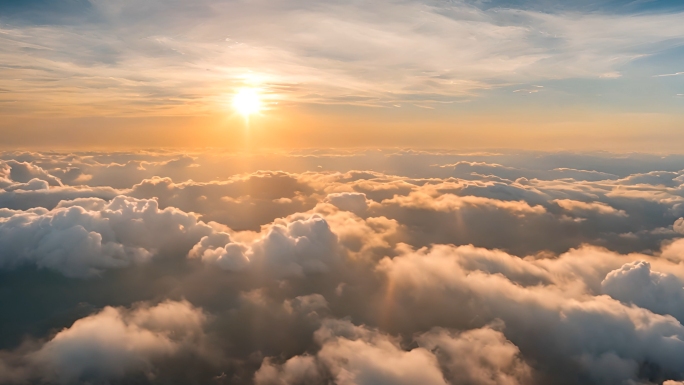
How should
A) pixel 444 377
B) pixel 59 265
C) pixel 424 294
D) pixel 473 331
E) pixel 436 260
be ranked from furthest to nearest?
pixel 436 260, pixel 59 265, pixel 424 294, pixel 473 331, pixel 444 377

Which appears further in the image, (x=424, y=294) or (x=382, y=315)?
(x=424, y=294)

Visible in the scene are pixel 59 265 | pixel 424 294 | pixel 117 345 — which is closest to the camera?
pixel 117 345

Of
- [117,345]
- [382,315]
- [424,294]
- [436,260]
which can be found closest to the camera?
[117,345]

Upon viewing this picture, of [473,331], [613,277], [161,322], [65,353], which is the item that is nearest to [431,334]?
[473,331]

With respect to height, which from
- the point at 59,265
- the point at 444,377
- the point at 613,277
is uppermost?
the point at 613,277

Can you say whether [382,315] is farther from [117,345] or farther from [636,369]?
[117,345]

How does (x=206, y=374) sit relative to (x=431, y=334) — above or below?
below

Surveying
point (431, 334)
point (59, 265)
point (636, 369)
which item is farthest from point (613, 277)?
point (59, 265)

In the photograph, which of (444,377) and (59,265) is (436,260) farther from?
(59,265)

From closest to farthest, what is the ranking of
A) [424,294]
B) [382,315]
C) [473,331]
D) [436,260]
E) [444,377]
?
1. [444,377]
2. [473,331]
3. [382,315]
4. [424,294]
5. [436,260]
